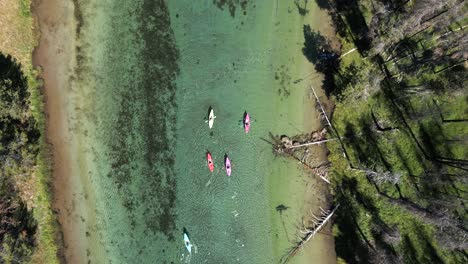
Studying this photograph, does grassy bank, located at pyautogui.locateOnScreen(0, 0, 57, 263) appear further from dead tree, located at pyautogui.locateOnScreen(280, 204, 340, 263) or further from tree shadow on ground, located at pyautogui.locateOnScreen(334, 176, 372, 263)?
tree shadow on ground, located at pyautogui.locateOnScreen(334, 176, 372, 263)

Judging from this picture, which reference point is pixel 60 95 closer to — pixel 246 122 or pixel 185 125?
pixel 185 125

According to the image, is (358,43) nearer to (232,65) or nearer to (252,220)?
(232,65)

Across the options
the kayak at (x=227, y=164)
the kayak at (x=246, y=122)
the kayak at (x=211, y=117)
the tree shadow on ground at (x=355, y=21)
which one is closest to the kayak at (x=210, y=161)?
the kayak at (x=227, y=164)

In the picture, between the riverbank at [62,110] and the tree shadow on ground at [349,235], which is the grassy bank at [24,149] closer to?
the riverbank at [62,110]

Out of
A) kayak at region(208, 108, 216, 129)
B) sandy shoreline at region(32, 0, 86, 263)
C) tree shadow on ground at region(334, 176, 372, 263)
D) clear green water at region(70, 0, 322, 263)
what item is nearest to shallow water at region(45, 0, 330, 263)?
clear green water at region(70, 0, 322, 263)

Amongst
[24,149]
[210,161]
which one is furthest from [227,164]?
[24,149]
